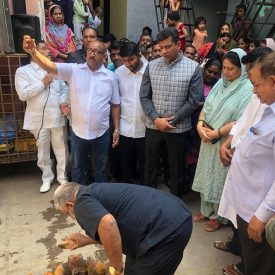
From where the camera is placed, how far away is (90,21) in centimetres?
591

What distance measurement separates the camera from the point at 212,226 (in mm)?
3070

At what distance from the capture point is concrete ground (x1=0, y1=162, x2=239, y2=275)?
2.57 metres

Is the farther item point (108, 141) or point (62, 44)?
point (62, 44)

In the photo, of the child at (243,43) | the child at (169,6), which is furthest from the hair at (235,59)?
the child at (169,6)

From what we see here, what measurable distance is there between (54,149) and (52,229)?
98 cm

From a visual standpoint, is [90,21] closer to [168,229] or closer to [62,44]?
[62,44]

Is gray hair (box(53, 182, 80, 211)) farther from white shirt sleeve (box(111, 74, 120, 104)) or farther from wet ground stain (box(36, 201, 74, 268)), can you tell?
white shirt sleeve (box(111, 74, 120, 104))

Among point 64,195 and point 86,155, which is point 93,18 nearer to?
point 86,155

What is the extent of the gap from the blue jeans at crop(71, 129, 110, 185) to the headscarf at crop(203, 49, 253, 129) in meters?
1.13

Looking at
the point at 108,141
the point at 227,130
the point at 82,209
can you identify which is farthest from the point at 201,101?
the point at 82,209

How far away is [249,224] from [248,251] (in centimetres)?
29

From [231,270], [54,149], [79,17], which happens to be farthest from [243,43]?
[231,270]

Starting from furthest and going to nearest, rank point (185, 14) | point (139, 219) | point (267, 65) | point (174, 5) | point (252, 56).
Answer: point (185, 14), point (174, 5), point (252, 56), point (139, 219), point (267, 65)

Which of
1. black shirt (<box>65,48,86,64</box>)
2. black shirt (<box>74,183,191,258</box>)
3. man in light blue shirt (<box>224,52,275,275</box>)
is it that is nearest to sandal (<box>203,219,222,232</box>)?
man in light blue shirt (<box>224,52,275,275</box>)
